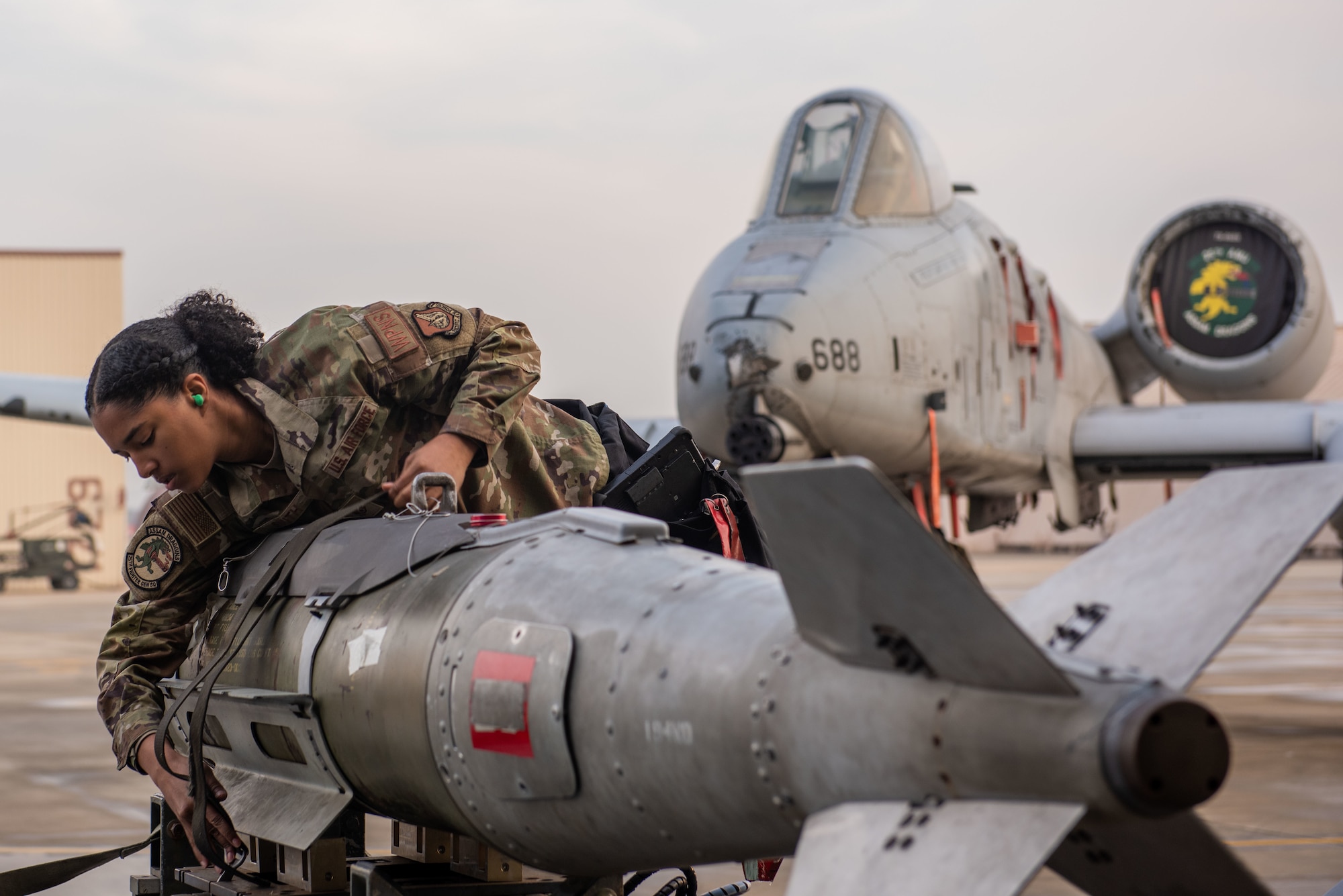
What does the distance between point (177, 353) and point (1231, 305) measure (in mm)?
9751

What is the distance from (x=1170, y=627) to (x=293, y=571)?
2.07m

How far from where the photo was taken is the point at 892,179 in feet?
31.6

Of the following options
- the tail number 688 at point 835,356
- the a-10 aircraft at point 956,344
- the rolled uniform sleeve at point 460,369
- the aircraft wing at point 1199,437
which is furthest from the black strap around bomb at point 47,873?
the aircraft wing at point 1199,437

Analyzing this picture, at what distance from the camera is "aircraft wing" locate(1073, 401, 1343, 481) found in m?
10.0

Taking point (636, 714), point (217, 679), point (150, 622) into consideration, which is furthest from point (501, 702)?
point (150, 622)

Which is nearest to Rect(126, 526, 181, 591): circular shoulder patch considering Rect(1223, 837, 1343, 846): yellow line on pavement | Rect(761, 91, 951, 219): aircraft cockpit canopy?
Rect(1223, 837, 1343, 846): yellow line on pavement

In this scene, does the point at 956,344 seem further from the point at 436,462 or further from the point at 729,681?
the point at 729,681

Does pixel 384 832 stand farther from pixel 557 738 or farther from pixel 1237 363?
pixel 1237 363

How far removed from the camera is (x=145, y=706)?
3404 millimetres

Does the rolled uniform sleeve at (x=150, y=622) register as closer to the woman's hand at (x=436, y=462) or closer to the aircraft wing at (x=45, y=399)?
the woman's hand at (x=436, y=462)

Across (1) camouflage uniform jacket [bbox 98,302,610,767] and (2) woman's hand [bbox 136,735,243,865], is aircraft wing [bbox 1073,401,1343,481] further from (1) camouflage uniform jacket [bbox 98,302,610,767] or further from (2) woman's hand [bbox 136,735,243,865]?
(2) woman's hand [bbox 136,735,243,865]

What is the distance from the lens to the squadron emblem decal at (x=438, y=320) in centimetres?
348

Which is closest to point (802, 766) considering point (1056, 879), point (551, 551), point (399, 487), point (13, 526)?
point (551, 551)

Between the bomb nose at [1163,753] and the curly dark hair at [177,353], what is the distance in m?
2.30
